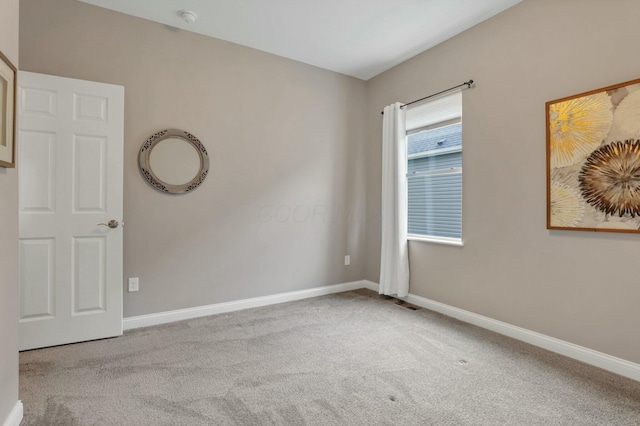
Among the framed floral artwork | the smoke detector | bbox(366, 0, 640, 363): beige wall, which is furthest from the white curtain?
the smoke detector

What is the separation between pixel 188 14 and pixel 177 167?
1.31m

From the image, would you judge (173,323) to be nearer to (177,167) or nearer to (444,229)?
(177,167)

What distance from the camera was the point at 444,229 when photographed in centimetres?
332

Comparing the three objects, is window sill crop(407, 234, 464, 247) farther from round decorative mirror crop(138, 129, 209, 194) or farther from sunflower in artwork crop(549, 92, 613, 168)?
round decorative mirror crop(138, 129, 209, 194)

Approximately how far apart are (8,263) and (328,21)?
2.86m

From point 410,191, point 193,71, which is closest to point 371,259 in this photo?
point 410,191

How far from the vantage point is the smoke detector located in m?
2.74

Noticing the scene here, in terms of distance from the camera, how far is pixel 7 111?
1521 millimetres

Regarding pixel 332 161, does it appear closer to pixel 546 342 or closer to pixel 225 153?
pixel 225 153

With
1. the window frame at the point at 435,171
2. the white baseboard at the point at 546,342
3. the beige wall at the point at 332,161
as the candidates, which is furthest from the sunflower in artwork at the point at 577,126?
the white baseboard at the point at 546,342

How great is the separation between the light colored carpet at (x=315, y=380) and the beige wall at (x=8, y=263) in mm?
259

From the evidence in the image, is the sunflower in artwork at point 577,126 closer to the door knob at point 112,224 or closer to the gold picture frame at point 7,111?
the gold picture frame at point 7,111

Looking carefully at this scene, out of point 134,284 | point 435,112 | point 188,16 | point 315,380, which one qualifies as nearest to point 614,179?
point 435,112

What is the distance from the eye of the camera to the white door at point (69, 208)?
233cm
